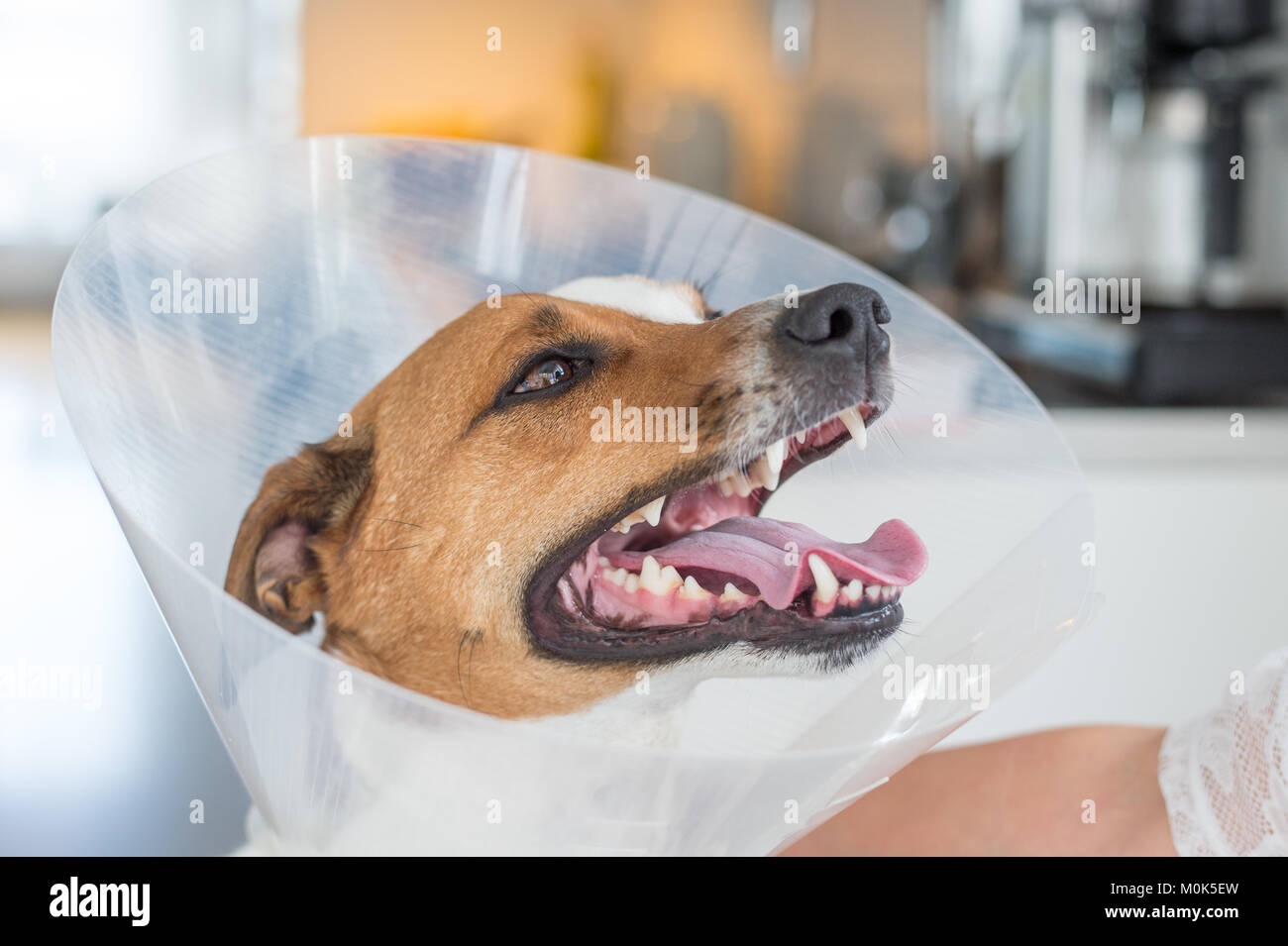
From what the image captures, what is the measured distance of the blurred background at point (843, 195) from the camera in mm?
974

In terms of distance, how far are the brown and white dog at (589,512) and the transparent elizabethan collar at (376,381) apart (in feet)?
0.07

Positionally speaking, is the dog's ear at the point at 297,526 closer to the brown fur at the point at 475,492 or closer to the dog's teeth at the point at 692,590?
the brown fur at the point at 475,492

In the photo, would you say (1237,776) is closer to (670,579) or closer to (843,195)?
(670,579)

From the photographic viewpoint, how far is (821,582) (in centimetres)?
40

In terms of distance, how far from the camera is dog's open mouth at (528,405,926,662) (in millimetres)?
396

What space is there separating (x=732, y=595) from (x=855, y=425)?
0.09 metres

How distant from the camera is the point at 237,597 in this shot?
44 centimetres

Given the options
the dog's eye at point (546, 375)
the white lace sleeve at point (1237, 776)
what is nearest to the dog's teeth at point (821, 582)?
the dog's eye at point (546, 375)

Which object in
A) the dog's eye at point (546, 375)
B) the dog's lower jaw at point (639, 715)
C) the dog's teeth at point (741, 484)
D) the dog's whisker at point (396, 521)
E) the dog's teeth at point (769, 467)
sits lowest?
the dog's lower jaw at point (639, 715)

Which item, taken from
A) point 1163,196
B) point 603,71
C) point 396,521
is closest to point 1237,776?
point 396,521

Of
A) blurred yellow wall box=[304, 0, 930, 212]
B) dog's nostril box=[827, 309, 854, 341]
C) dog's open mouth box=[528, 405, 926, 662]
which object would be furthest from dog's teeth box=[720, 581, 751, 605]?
blurred yellow wall box=[304, 0, 930, 212]

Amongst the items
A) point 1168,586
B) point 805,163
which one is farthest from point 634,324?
point 805,163

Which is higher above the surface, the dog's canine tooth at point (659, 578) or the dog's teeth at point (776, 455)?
the dog's teeth at point (776, 455)
